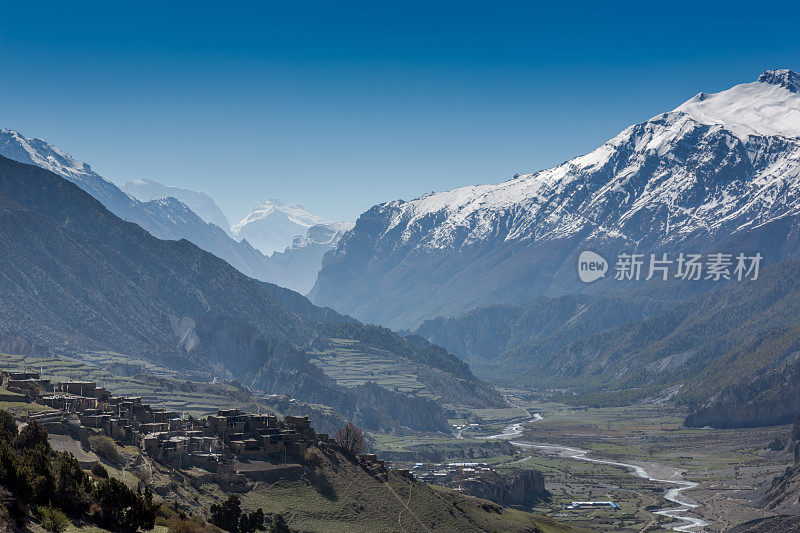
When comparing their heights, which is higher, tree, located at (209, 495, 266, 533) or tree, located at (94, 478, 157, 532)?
tree, located at (94, 478, 157, 532)

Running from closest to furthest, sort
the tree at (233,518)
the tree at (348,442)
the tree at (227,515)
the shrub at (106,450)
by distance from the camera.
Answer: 1. the tree at (227,515)
2. the tree at (233,518)
3. the shrub at (106,450)
4. the tree at (348,442)

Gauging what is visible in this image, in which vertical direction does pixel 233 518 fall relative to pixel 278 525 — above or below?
above

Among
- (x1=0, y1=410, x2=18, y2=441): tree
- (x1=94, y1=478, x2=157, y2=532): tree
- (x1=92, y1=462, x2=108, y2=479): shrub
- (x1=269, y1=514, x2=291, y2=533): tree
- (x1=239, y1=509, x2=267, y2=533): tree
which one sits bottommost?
(x1=269, y1=514, x2=291, y2=533): tree

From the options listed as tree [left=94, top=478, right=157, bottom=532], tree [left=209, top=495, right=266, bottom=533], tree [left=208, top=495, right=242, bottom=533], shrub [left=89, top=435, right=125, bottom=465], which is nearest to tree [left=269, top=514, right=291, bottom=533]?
tree [left=209, top=495, right=266, bottom=533]

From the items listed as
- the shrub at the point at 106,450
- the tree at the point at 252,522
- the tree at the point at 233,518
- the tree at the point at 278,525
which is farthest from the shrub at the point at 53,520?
the tree at the point at 278,525

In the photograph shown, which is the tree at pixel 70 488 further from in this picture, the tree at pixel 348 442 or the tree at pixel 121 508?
the tree at pixel 348 442

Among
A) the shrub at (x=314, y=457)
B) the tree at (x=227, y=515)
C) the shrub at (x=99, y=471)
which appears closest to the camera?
the shrub at (x=99, y=471)

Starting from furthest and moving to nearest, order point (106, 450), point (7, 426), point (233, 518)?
point (106, 450)
point (233, 518)
point (7, 426)

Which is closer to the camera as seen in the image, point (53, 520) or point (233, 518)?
point (53, 520)

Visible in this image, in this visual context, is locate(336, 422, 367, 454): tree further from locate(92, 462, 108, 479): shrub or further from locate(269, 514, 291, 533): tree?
locate(92, 462, 108, 479): shrub

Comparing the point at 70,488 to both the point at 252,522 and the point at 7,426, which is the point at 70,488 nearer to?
the point at 7,426

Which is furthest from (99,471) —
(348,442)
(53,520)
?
(348,442)

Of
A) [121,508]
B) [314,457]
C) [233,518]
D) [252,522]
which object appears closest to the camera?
[121,508]

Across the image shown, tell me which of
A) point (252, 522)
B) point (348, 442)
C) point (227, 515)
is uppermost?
point (348, 442)
